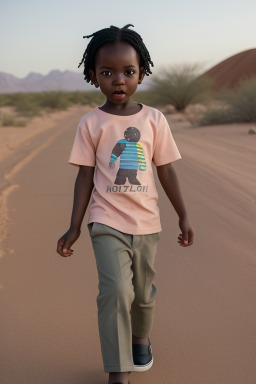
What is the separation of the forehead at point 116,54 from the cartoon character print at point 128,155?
30cm

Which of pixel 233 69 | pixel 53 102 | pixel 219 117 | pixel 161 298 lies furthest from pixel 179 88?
pixel 233 69

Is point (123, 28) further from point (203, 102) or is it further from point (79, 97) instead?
point (79, 97)

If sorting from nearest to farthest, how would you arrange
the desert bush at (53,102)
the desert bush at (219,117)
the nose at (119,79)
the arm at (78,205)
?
the nose at (119,79), the arm at (78,205), the desert bush at (219,117), the desert bush at (53,102)

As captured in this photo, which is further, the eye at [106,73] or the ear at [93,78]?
the ear at [93,78]

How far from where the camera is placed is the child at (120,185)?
217 cm

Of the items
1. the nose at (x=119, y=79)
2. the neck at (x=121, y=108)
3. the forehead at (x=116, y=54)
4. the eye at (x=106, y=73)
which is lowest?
the neck at (x=121, y=108)

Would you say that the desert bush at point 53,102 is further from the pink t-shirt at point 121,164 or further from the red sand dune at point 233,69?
the pink t-shirt at point 121,164

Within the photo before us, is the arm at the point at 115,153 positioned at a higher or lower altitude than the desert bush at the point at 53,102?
higher

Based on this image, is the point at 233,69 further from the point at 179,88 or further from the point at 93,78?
the point at 93,78

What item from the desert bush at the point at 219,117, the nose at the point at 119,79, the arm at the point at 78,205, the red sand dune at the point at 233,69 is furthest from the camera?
the red sand dune at the point at 233,69

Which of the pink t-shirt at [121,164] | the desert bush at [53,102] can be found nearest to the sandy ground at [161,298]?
the pink t-shirt at [121,164]

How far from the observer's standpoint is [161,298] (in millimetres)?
3381

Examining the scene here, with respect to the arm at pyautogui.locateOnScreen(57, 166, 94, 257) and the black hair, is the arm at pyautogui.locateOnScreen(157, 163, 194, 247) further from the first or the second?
the black hair

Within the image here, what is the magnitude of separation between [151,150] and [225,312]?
1.27 meters
